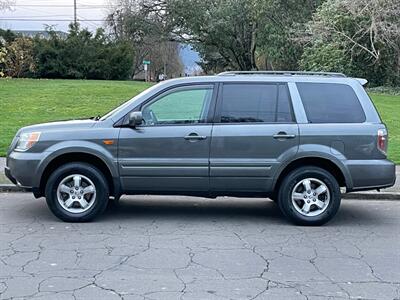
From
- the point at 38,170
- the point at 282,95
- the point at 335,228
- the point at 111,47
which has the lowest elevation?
the point at 335,228

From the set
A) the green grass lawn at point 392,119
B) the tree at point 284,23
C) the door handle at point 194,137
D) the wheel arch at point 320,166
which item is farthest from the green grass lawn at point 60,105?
the tree at point 284,23

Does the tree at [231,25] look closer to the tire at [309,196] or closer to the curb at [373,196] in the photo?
the curb at [373,196]

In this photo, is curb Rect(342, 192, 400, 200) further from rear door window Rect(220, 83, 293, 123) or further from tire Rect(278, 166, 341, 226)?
rear door window Rect(220, 83, 293, 123)

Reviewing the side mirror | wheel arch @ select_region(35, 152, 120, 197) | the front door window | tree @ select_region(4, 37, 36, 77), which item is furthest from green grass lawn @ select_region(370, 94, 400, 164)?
tree @ select_region(4, 37, 36, 77)

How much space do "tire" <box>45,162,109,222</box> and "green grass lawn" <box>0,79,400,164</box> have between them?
17.5 ft

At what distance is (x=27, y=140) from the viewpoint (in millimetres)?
7117

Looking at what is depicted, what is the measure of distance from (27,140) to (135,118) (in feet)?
4.57

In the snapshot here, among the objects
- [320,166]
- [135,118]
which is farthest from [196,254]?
[320,166]

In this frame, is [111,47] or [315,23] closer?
[315,23]

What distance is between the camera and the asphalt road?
4.82m

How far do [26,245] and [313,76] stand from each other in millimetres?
4020

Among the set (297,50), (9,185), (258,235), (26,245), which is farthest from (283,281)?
(297,50)

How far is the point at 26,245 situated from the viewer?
6051mm

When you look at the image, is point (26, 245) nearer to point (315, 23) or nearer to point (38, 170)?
point (38, 170)
